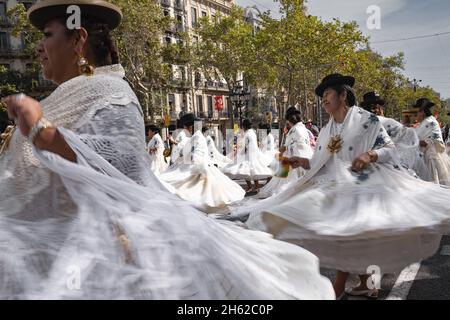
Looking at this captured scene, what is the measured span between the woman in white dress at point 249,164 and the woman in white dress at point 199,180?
9.55 feet

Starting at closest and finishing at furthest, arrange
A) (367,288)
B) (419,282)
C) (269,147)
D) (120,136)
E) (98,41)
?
1. (120,136)
2. (98,41)
3. (367,288)
4. (419,282)
5. (269,147)

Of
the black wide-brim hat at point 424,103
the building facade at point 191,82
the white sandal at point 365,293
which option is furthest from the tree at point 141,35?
the white sandal at point 365,293

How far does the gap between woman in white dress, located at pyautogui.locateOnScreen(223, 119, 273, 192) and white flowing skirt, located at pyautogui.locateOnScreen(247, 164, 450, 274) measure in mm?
9271

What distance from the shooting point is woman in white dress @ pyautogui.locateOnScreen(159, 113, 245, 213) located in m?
9.86

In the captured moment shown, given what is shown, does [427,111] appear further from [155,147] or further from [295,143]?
[155,147]

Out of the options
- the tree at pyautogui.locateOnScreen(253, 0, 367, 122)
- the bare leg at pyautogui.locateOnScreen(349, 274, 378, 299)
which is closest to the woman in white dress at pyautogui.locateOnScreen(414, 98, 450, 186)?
the bare leg at pyautogui.locateOnScreen(349, 274, 378, 299)

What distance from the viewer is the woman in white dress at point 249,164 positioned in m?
13.5

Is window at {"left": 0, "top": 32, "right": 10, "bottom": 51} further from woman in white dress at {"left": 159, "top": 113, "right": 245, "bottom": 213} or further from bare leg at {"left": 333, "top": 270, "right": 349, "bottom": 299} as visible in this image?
bare leg at {"left": 333, "top": 270, "right": 349, "bottom": 299}

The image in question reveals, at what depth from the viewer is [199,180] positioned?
10.2 meters

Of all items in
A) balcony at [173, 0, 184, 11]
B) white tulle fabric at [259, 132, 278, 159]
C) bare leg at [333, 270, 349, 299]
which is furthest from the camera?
balcony at [173, 0, 184, 11]

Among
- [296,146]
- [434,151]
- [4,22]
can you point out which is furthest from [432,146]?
[4,22]

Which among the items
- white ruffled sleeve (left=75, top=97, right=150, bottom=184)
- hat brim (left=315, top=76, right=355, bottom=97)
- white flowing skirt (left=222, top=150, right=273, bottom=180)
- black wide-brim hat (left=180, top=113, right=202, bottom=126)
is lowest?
white flowing skirt (left=222, top=150, right=273, bottom=180)

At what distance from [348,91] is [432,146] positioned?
5.31 m
